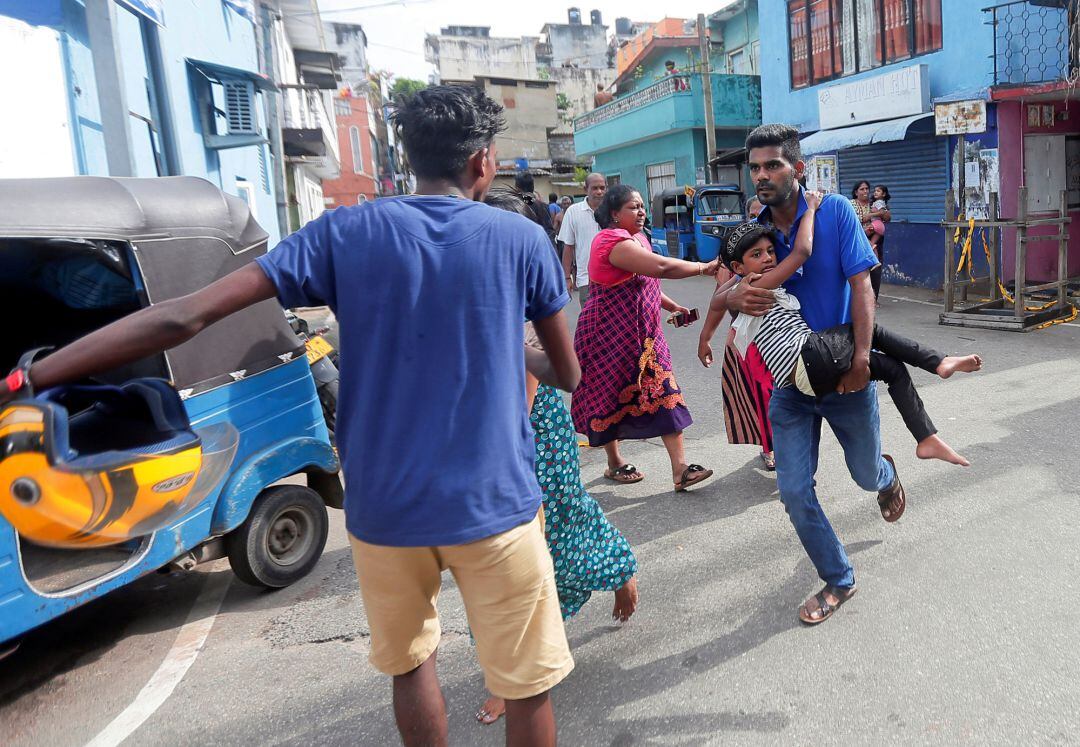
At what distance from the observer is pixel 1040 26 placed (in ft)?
39.0

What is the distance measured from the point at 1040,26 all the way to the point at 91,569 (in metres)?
13.5

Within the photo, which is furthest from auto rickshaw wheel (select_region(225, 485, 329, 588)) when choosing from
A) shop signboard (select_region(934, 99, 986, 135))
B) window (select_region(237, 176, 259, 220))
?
shop signboard (select_region(934, 99, 986, 135))

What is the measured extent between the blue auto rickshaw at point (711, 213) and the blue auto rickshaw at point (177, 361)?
14.4m

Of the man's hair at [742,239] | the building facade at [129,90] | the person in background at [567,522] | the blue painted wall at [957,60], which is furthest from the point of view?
the blue painted wall at [957,60]

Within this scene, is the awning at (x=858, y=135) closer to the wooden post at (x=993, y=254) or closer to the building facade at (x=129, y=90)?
the wooden post at (x=993, y=254)

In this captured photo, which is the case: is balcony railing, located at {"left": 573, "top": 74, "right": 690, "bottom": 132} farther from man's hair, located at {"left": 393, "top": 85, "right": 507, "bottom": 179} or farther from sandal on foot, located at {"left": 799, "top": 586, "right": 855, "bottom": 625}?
man's hair, located at {"left": 393, "top": 85, "right": 507, "bottom": 179}

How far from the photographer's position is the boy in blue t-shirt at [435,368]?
1.72 meters

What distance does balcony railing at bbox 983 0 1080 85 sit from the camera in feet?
38.6

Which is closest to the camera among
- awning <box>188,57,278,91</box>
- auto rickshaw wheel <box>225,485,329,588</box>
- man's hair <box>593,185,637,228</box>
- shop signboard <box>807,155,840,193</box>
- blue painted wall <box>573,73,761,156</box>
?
auto rickshaw wheel <box>225,485,329,588</box>

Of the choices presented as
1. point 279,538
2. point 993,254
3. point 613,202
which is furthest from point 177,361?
point 993,254

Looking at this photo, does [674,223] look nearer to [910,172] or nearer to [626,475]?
[910,172]

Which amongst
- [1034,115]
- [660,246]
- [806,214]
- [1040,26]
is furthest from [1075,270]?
[806,214]

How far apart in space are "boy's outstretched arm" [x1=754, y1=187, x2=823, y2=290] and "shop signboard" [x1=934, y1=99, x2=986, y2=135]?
9.06m

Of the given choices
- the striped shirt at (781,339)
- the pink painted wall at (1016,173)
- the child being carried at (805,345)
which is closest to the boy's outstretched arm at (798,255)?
the child being carried at (805,345)
